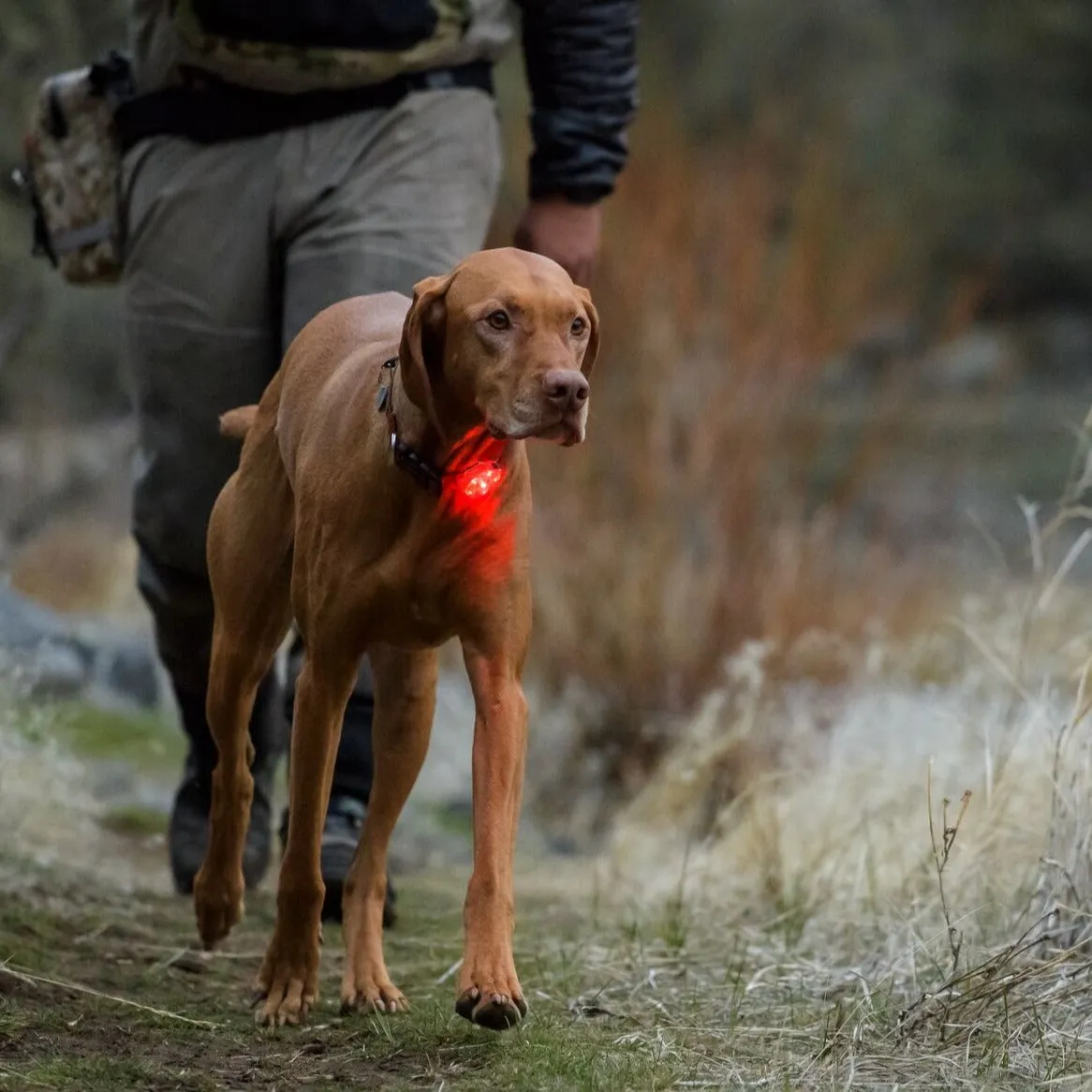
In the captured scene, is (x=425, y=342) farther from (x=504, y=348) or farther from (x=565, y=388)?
(x=565, y=388)

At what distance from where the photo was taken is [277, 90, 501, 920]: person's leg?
12.8 feet

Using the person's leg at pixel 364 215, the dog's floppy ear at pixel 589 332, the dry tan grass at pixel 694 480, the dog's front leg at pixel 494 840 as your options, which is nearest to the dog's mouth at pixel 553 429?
the dog's floppy ear at pixel 589 332

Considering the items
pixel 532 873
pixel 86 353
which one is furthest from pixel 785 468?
pixel 86 353

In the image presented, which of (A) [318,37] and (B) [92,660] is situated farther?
(B) [92,660]

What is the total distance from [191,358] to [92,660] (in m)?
3.45

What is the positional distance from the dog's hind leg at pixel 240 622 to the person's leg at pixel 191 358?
682 mm

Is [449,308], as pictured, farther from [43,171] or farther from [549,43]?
[43,171]

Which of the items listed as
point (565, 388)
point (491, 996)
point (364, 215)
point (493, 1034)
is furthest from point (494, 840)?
point (364, 215)

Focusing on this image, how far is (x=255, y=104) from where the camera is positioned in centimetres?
406

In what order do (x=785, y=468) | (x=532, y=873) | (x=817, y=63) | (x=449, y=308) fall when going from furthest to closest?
(x=817, y=63) < (x=785, y=468) < (x=532, y=873) < (x=449, y=308)

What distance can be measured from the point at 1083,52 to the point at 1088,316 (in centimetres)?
215

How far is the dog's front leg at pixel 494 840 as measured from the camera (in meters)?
2.72

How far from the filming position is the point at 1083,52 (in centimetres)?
1631

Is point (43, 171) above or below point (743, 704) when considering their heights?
above
